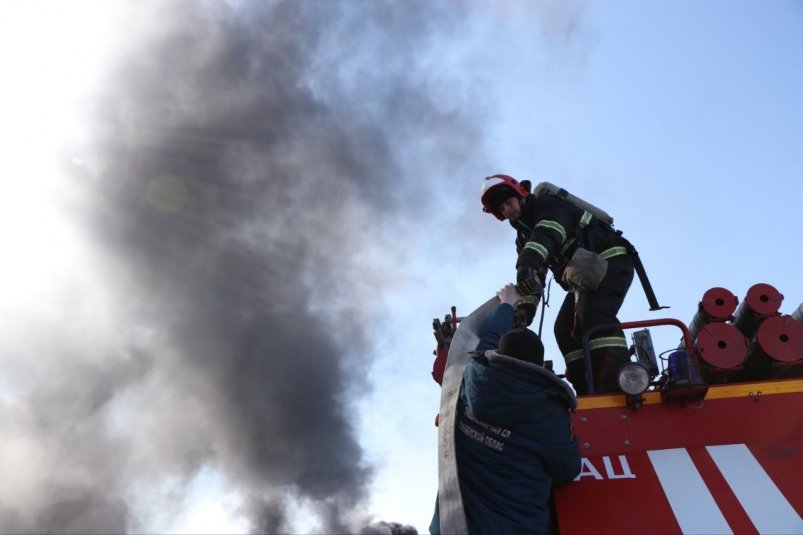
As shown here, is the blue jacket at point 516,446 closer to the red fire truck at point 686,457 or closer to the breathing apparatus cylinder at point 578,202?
the red fire truck at point 686,457

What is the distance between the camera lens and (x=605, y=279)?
5.68 metres

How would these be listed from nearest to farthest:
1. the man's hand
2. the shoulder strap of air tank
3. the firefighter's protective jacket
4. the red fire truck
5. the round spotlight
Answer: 1. the red fire truck
2. the round spotlight
3. the man's hand
4. the firefighter's protective jacket
5. the shoulder strap of air tank

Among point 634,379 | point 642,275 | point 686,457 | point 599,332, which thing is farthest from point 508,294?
point 642,275

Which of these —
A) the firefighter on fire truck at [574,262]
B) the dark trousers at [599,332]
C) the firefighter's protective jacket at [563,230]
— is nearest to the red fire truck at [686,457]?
the dark trousers at [599,332]

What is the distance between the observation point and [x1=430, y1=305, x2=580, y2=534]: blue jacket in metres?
3.44

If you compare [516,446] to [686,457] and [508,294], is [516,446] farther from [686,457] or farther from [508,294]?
[508,294]

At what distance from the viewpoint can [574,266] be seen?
563cm

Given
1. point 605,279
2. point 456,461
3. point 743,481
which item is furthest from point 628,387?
point 605,279

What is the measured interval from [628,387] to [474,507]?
Result: 128 cm

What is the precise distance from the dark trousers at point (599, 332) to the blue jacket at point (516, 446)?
172 cm

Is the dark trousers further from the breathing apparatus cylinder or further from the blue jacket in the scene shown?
the blue jacket

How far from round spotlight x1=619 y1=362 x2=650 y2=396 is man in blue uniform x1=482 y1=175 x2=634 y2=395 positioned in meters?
1.09

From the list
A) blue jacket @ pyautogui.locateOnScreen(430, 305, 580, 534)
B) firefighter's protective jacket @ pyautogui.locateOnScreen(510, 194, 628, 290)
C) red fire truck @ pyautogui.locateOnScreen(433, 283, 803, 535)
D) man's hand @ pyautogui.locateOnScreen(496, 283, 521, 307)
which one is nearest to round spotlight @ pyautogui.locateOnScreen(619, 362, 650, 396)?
red fire truck @ pyautogui.locateOnScreen(433, 283, 803, 535)

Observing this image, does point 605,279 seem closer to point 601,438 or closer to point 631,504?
point 601,438
